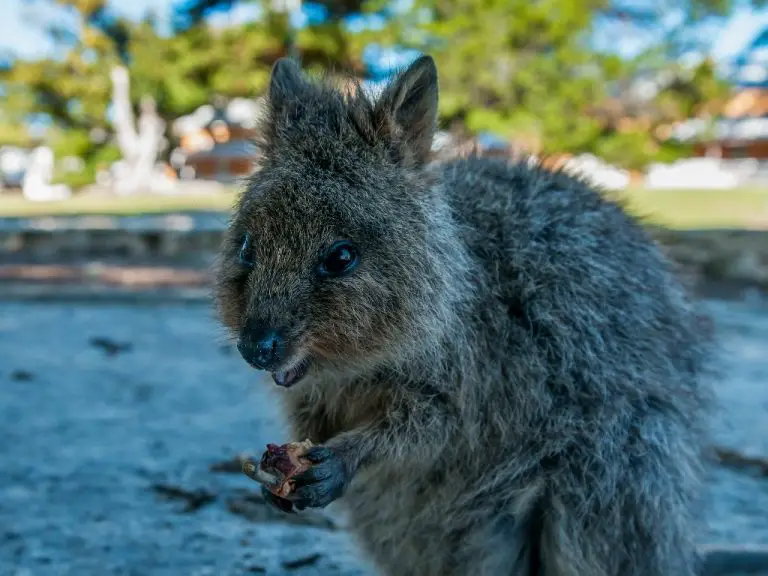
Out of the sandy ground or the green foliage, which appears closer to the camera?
the sandy ground

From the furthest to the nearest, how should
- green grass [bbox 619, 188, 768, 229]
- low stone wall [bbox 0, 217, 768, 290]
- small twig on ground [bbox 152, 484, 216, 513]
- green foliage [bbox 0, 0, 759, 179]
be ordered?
green foliage [bbox 0, 0, 759, 179]
low stone wall [bbox 0, 217, 768, 290]
green grass [bbox 619, 188, 768, 229]
small twig on ground [bbox 152, 484, 216, 513]

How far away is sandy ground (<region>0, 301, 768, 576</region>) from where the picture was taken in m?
2.55

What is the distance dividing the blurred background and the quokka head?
0.84 feet

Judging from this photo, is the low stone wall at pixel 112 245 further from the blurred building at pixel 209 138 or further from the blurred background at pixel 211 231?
the blurred building at pixel 209 138

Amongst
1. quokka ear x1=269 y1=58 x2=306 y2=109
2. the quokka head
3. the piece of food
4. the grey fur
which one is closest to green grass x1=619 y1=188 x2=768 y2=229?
the grey fur

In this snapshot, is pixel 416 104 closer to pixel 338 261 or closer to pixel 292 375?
pixel 338 261

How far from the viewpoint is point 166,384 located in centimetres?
458

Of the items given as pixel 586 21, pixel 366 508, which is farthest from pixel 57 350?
pixel 586 21

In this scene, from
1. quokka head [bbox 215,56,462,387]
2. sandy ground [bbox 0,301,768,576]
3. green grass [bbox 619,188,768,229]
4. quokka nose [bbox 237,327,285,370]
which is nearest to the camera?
quokka nose [bbox 237,327,285,370]

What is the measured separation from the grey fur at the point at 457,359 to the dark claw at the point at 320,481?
5 cm

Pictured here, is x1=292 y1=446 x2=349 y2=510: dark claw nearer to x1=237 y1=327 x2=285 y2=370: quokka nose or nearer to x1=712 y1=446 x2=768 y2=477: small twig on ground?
x1=237 y1=327 x2=285 y2=370: quokka nose

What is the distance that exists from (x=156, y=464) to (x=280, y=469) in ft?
5.04

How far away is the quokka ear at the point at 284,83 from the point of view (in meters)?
2.32

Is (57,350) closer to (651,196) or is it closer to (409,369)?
(409,369)
